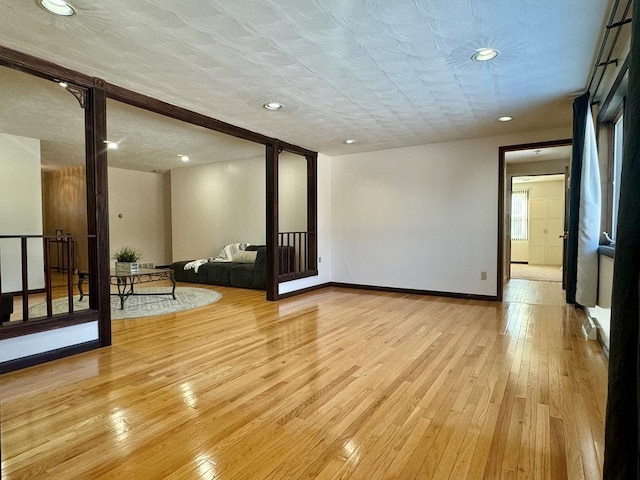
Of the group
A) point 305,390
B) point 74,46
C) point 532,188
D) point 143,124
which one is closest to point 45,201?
point 143,124

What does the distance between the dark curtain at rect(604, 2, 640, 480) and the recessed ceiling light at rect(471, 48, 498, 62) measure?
5.52ft

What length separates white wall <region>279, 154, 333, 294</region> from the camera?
20.5 ft

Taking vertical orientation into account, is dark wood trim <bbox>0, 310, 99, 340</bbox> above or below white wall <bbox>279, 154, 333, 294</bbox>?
below

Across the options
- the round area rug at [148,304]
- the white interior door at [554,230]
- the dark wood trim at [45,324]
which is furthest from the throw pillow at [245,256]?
the white interior door at [554,230]

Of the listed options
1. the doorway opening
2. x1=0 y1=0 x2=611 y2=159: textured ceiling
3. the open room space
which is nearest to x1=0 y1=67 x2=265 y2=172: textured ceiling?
the open room space

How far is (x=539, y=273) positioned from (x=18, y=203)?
10101 millimetres

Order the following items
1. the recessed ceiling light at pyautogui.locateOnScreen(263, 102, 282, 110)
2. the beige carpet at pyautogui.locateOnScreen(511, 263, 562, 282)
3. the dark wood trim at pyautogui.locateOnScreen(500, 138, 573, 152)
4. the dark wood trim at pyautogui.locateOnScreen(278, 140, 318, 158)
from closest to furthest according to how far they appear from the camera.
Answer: the recessed ceiling light at pyautogui.locateOnScreen(263, 102, 282, 110) < the dark wood trim at pyautogui.locateOnScreen(500, 138, 573, 152) < the dark wood trim at pyautogui.locateOnScreen(278, 140, 318, 158) < the beige carpet at pyautogui.locateOnScreen(511, 263, 562, 282)

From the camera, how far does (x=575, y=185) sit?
3.61 meters

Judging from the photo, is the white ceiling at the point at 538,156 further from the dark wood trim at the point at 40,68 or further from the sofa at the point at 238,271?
the dark wood trim at the point at 40,68

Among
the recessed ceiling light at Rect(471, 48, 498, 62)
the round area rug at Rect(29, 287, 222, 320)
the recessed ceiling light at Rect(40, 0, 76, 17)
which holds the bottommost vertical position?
the round area rug at Rect(29, 287, 222, 320)

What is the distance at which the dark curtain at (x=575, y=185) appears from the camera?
3.39 metres

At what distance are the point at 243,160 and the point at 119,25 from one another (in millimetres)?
5178

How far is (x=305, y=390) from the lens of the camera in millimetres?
2299

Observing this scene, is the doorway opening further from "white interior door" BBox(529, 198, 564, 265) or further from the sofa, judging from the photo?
the sofa
